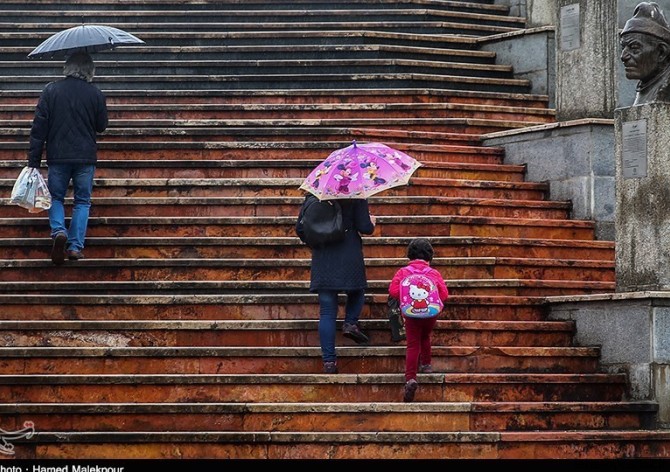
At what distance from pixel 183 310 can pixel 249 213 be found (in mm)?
1849

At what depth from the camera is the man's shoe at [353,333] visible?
12648 millimetres

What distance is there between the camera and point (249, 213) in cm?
1491

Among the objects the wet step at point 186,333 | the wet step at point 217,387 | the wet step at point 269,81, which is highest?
the wet step at point 269,81

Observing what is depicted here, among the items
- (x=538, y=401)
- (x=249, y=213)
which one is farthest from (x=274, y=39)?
(x=538, y=401)

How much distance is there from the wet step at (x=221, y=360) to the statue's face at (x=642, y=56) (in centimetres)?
263

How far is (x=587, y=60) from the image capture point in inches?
653

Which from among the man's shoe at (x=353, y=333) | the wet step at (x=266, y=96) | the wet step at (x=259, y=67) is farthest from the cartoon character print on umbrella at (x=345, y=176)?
the wet step at (x=259, y=67)

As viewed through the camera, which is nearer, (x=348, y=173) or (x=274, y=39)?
(x=348, y=173)

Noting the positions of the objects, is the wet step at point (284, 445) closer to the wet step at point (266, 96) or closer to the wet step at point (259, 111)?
the wet step at point (259, 111)

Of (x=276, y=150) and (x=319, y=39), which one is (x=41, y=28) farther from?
(x=276, y=150)

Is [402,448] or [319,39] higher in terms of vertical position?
[319,39]

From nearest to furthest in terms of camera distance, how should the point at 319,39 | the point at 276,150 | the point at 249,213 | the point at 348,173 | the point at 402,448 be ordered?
the point at 402,448
the point at 348,173
the point at 249,213
the point at 276,150
the point at 319,39

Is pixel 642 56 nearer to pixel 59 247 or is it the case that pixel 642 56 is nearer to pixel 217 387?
pixel 217 387

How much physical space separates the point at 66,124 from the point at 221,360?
9.62ft
